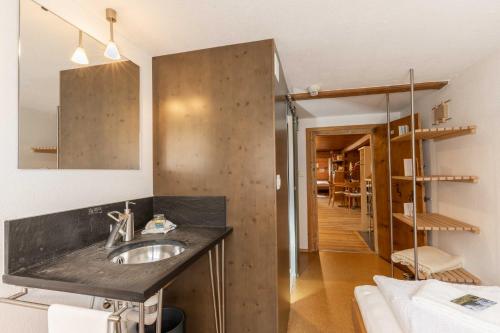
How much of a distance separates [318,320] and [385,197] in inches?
82.7

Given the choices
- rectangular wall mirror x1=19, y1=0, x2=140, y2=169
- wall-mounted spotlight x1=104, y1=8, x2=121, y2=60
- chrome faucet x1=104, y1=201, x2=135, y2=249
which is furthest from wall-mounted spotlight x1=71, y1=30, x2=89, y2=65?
chrome faucet x1=104, y1=201, x2=135, y2=249

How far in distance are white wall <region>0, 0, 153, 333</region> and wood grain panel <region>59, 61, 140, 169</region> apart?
86 mm

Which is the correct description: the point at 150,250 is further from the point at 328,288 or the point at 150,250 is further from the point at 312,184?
the point at 312,184

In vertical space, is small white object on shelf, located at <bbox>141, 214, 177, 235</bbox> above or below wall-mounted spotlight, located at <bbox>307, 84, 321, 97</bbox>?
below

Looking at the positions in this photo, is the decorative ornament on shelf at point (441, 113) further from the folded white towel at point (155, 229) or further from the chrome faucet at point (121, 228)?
the chrome faucet at point (121, 228)

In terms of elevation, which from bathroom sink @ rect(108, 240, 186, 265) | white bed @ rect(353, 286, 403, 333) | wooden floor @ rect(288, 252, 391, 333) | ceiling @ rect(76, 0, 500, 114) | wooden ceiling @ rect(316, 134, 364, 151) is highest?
wooden ceiling @ rect(316, 134, 364, 151)

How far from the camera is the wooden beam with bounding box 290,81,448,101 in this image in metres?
2.43

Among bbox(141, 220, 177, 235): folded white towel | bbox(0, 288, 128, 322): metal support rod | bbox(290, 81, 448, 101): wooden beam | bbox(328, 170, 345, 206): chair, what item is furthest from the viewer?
bbox(328, 170, 345, 206): chair

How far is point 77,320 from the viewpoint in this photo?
82 centimetres

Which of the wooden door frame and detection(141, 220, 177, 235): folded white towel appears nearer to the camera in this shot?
detection(141, 220, 177, 235): folded white towel

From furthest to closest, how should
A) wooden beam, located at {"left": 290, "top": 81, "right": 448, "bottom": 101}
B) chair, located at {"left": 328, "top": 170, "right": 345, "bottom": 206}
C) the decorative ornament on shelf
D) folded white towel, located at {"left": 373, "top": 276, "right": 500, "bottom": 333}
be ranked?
chair, located at {"left": 328, "top": 170, "right": 345, "bottom": 206} < wooden beam, located at {"left": 290, "top": 81, "right": 448, "bottom": 101} < the decorative ornament on shelf < folded white towel, located at {"left": 373, "top": 276, "right": 500, "bottom": 333}

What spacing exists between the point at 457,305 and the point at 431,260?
4.25ft

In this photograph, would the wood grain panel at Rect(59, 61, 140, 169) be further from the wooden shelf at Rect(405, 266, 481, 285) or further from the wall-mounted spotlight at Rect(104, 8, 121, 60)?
the wooden shelf at Rect(405, 266, 481, 285)

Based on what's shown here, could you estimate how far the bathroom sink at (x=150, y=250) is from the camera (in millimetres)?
1307
